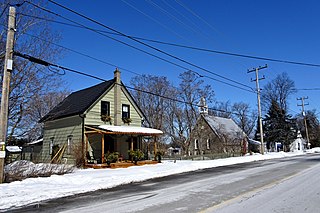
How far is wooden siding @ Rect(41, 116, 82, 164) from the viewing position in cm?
2173

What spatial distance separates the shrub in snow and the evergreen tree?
44409 mm

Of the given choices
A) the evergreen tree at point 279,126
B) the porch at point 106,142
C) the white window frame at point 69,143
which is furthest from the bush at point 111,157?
the evergreen tree at point 279,126

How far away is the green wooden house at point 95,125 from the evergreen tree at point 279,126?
33718 mm

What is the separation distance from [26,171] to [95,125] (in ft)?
29.6

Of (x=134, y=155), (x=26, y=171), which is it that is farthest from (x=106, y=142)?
(x=26, y=171)

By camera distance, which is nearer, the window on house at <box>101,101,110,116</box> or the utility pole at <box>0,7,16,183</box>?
the utility pole at <box>0,7,16,183</box>

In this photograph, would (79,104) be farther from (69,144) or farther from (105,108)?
(69,144)

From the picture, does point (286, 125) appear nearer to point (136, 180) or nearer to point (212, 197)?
point (136, 180)

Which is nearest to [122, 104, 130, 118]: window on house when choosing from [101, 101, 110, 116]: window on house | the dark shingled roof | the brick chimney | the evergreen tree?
the brick chimney

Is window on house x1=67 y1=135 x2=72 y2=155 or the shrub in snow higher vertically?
window on house x1=67 y1=135 x2=72 y2=155

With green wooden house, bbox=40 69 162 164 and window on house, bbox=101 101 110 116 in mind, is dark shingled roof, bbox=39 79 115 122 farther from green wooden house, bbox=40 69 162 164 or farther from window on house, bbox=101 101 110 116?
window on house, bbox=101 101 110 116

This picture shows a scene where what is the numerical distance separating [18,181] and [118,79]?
14.2m

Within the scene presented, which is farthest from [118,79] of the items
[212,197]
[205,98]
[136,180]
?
[212,197]

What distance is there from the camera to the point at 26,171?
13305mm
